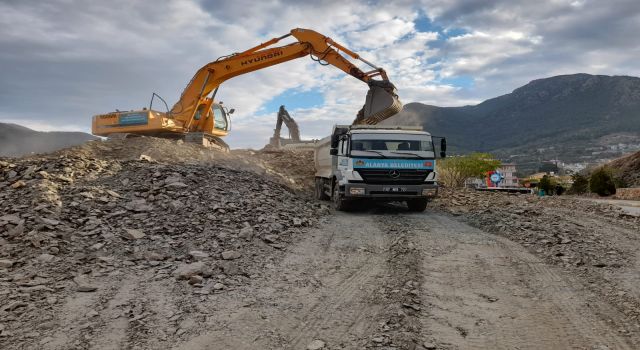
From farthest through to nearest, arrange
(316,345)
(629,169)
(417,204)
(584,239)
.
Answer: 1. (629,169)
2. (417,204)
3. (584,239)
4. (316,345)

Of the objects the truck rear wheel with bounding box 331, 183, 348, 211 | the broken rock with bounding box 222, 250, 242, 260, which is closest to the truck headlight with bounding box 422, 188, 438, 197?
the truck rear wheel with bounding box 331, 183, 348, 211

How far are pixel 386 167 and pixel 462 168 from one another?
22.0 m

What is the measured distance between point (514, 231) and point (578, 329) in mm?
5743

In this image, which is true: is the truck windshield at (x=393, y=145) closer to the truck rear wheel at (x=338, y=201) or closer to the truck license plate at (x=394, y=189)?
the truck license plate at (x=394, y=189)

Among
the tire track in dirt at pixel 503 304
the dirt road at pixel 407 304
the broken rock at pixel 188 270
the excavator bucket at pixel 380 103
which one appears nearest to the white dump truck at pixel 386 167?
the excavator bucket at pixel 380 103

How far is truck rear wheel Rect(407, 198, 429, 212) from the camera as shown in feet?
44.1

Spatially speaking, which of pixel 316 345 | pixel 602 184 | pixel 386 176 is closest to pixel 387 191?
pixel 386 176

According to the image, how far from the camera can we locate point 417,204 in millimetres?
13570

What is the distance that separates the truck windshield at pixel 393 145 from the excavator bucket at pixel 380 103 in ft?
10.7

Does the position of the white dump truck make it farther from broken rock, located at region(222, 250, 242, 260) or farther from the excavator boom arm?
broken rock, located at region(222, 250, 242, 260)

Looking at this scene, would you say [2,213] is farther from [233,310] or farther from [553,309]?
[553,309]

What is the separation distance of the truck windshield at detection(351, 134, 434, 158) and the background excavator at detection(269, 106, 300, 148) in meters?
17.5

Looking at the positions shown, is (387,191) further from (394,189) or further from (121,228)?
(121,228)

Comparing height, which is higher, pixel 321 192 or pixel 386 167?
pixel 386 167
